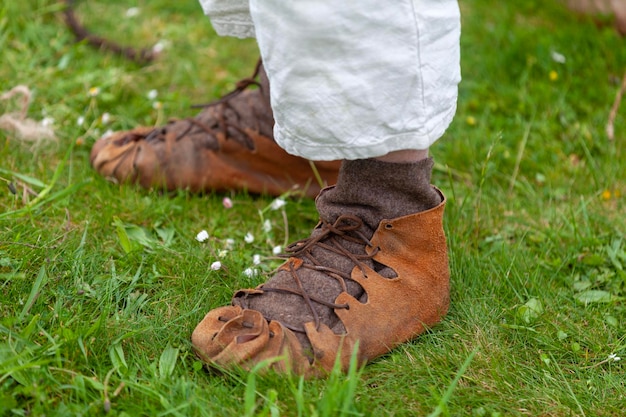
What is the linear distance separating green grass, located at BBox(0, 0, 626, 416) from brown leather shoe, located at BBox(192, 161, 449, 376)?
52 mm

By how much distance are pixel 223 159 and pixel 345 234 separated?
0.66 m

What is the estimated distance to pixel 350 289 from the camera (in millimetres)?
1485

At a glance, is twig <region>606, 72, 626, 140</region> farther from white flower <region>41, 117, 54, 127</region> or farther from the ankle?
white flower <region>41, 117, 54, 127</region>

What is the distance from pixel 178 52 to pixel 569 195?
5.31 ft

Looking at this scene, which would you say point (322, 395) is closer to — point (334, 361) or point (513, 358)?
point (334, 361)

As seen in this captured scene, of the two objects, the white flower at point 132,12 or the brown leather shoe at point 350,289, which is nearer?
the brown leather shoe at point 350,289

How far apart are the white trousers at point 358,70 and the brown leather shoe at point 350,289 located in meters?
0.17

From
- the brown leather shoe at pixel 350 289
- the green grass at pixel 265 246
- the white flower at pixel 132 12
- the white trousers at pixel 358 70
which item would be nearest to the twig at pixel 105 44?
the green grass at pixel 265 246

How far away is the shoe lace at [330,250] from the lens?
1472mm

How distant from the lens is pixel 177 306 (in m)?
1.58

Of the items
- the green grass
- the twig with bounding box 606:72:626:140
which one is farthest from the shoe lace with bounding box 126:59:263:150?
the twig with bounding box 606:72:626:140

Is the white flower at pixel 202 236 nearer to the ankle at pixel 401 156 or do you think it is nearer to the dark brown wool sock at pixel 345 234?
the dark brown wool sock at pixel 345 234

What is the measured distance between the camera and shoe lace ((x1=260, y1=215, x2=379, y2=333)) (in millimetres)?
1472

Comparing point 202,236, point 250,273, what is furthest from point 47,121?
point 250,273
